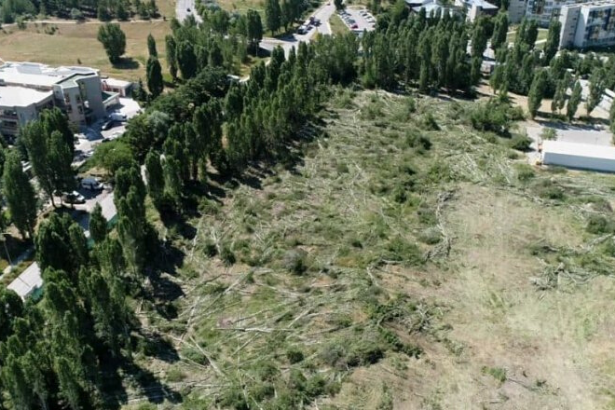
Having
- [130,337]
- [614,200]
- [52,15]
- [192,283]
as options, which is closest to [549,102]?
[614,200]

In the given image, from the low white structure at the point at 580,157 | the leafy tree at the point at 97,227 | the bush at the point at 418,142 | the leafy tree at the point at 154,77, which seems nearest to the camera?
the leafy tree at the point at 97,227

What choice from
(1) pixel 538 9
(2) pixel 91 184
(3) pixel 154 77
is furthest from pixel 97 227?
(1) pixel 538 9

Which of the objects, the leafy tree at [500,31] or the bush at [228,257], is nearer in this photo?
the bush at [228,257]

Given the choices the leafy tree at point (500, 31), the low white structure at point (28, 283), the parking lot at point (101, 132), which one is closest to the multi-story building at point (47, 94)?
the parking lot at point (101, 132)

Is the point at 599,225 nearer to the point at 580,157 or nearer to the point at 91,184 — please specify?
the point at 580,157

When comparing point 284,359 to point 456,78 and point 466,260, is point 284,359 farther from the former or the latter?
point 456,78

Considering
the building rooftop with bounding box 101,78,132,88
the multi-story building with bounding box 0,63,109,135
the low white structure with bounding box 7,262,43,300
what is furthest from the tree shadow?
the low white structure with bounding box 7,262,43,300

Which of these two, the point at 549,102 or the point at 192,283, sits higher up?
the point at 549,102

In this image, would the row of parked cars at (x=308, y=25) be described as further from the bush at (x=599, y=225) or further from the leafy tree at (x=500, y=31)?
the bush at (x=599, y=225)
